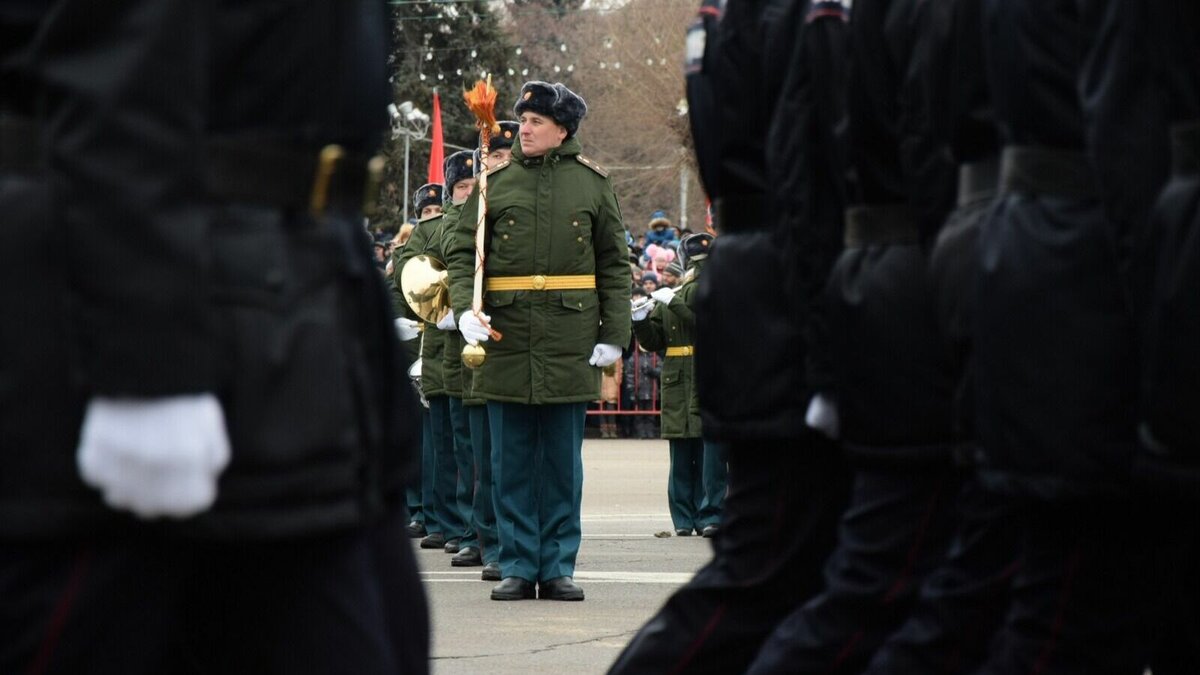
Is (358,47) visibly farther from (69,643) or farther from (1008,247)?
(1008,247)

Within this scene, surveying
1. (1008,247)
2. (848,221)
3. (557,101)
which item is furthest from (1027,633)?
(557,101)

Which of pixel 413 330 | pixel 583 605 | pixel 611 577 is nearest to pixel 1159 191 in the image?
pixel 583 605

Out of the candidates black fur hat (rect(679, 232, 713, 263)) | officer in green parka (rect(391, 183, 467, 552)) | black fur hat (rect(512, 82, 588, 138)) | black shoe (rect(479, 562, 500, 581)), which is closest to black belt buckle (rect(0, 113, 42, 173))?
black fur hat (rect(512, 82, 588, 138))

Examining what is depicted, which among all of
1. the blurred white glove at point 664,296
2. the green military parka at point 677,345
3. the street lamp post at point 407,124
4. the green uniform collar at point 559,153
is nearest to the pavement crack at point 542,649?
the green uniform collar at point 559,153

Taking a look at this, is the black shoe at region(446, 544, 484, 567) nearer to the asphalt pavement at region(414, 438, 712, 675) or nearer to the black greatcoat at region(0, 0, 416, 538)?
the asphalt pavement at region(414, 438, 712, 675)

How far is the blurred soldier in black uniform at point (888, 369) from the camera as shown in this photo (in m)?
4.11

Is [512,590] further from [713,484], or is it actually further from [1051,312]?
[1051,312]

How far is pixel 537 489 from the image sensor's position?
8.73m

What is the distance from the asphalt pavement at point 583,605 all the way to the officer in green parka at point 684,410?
217 mm

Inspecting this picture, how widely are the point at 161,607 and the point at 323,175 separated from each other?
1.82 ft

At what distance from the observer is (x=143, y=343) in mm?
2357

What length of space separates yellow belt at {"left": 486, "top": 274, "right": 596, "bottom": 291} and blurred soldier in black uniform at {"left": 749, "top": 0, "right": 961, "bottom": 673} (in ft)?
14.3

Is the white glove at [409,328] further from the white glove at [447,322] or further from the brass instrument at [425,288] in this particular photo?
the white glove at [447,322]

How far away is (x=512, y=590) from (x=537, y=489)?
427 mm
